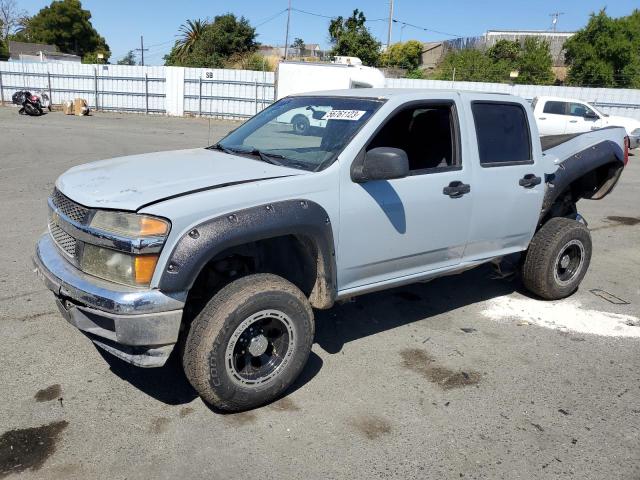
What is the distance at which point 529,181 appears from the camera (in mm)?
4586

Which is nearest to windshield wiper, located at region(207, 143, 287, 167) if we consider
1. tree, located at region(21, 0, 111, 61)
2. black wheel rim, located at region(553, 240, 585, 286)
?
black wheel rim, located at region(553, 240, 585, 286)

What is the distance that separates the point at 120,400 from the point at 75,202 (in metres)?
1.23

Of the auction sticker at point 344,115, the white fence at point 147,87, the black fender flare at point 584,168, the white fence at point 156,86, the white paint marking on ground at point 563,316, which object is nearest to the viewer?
the auction sticker at point 344,115

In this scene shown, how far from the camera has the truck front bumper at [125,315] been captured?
9.28 ft

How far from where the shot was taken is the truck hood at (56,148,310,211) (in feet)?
9.93

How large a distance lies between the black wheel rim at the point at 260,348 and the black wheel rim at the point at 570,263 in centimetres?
303

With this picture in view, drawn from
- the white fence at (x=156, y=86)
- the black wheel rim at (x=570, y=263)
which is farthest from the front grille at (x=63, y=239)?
the white fence at (x=156, y=86)

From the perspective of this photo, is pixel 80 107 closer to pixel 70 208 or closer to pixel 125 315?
pixel 70 208

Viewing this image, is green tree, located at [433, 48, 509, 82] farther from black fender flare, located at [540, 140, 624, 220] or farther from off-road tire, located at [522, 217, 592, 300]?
off-road tire, located at [522, 217, 592, 300]

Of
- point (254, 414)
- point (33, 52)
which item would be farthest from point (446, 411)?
point (33, 52)

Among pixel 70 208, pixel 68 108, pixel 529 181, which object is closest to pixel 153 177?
pixel 70 208

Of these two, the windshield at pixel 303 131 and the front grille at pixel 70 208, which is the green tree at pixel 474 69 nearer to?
the windshield at pixel 303 131

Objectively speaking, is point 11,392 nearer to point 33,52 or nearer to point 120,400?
point 120,400

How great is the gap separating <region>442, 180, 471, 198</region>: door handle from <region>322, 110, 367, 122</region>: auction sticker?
820mm
